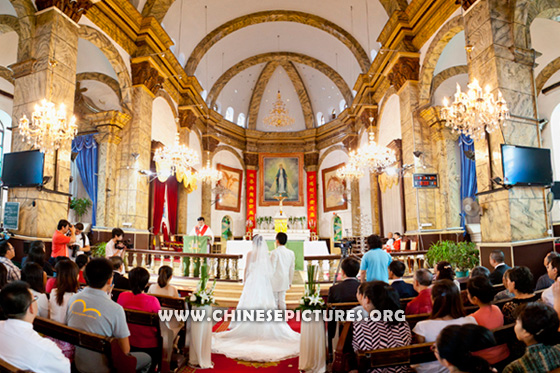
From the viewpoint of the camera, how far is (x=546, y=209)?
6617 millimetres

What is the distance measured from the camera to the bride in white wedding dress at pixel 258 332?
430cm

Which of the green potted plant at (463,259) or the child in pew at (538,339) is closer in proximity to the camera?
the child in pew at (538,339)

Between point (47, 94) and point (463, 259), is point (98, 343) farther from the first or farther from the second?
point (463, 259)

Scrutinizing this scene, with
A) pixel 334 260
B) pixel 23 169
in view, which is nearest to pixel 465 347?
pixel 334 260

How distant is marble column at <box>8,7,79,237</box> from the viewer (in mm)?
7250

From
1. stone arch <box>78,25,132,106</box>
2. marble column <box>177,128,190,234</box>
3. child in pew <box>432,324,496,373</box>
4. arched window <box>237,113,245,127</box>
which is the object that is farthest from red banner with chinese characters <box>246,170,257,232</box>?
child in pew <box>432,324,496,373</box>

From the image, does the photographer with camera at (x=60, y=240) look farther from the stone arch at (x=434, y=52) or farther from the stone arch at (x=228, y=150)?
the stone arch at (x=228, y=150)

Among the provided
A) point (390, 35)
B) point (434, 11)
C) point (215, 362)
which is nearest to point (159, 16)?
point (390, 35)

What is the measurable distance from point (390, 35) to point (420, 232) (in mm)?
6532

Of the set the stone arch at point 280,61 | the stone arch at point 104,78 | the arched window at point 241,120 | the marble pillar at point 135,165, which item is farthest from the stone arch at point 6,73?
the arched window at point 241,120

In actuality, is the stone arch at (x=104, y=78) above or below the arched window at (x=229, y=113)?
below

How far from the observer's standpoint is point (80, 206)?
39.6 feet

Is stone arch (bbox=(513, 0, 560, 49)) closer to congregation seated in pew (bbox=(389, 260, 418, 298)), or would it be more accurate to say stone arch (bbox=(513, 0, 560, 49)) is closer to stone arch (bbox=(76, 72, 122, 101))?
congregation seated in pew (bbox=(389, 260, 418, 298))

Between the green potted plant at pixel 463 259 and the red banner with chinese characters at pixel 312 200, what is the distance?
41.6ft
